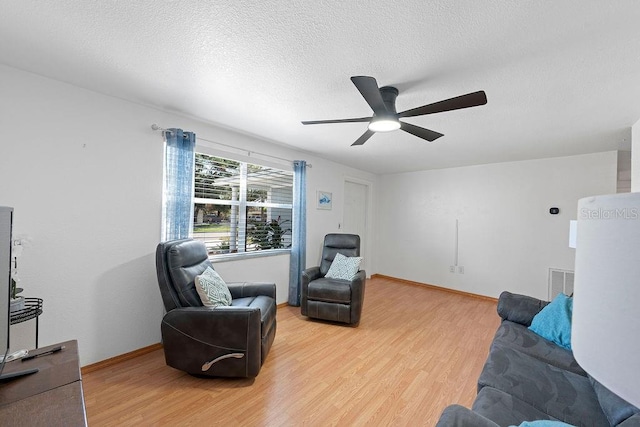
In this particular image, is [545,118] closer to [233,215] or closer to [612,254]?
[612,254]

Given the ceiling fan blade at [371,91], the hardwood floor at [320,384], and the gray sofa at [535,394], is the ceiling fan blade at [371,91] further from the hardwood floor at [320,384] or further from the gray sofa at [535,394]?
the hardwood floor at [320,384]

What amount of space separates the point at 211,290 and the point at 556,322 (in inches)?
106

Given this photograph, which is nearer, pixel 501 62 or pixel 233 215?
pixel 501 62

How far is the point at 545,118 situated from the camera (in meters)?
2.50

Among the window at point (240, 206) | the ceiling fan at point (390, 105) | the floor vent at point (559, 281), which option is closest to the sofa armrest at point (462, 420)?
the ceiling fan at point (390, 105)

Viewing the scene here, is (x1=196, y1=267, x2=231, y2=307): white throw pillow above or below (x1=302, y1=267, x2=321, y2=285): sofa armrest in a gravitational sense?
above

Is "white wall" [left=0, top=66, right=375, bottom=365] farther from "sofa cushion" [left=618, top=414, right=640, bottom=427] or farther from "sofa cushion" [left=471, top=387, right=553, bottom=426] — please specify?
"sofa cushion" [left=618, top=414, right=640, bottom=427]

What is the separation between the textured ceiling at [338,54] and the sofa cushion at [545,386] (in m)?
1.85

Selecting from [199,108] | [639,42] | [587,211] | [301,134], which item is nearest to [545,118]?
[639,42]

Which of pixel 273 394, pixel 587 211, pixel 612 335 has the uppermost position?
pixel 587 211

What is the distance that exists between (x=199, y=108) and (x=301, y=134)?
115cm

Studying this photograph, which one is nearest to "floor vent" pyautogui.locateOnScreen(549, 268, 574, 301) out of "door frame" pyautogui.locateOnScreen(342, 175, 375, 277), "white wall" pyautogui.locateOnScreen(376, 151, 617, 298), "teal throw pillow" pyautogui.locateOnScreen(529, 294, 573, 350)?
"white wall" pyautogui.locateOnScreen(376, 151, 617, 298)

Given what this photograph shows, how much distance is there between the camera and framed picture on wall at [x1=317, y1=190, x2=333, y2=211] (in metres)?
4.36

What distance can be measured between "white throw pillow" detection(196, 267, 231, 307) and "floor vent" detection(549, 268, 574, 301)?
4.40 m
